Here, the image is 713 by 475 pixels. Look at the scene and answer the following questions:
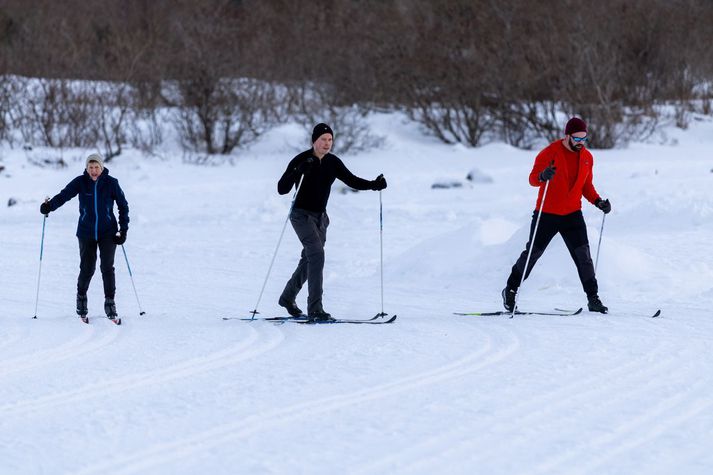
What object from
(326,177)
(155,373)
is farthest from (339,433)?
(326,177)

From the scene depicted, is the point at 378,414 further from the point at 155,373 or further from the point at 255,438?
the point at 155,373

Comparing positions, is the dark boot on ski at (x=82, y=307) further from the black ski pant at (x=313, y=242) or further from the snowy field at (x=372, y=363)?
the black ski pant at (x=313, y=242)

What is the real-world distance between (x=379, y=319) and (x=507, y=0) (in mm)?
29263

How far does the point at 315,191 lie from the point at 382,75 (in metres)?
27.2

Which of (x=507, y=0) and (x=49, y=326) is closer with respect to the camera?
(x=49, y=326)

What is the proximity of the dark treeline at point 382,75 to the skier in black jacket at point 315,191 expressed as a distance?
2233 centimetres

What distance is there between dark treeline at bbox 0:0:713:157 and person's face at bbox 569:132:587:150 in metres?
22.4

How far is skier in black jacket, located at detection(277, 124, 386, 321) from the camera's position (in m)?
7.64

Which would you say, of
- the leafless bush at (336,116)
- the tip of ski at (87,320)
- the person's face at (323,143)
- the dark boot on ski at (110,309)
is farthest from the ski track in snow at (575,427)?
the leafless bush at (336,116)

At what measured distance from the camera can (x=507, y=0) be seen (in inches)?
1398

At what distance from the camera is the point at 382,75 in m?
34.4

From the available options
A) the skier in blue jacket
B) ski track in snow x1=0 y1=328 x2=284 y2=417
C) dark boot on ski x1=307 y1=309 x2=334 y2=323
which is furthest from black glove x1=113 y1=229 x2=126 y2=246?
dark boot on ski x1=307 y1=309 x2=334 y2=323

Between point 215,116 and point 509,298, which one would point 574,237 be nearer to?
point 509,298

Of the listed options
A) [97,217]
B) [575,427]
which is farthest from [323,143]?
[575,427]
